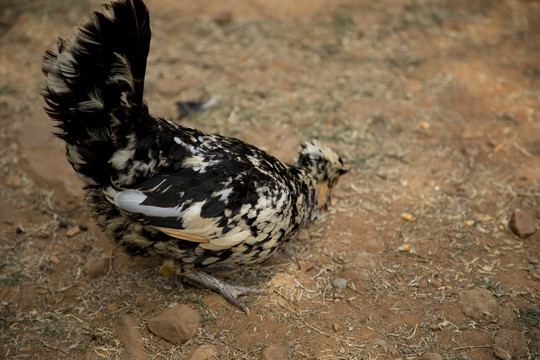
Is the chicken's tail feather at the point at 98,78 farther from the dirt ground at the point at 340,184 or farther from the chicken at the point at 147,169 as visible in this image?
the dirt ground at the point at 340,184

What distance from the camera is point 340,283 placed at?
3.56m

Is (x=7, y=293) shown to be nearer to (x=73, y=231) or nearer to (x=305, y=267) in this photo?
(x=73, y=231)

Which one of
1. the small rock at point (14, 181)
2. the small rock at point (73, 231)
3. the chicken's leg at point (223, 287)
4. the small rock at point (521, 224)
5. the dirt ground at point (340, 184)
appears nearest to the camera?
the dirt ground at point (340, 184)

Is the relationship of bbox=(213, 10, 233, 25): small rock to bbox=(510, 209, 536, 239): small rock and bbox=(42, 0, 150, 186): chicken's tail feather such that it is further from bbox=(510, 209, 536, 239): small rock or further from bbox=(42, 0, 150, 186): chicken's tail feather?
bbox=(510, 209, 536, 239): small rock

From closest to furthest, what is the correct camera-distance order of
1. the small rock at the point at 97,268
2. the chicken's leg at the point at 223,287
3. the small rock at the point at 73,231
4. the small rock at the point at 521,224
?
1. the chicken's leg at the point at 223,287
2. the small rock at the point at 97,268
3. the small rock at the point at 521,224
4. the small rock at the point at 73,231

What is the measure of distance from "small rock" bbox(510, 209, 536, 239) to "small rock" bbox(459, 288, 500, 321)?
87cm

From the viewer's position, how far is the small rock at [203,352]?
2975 mm

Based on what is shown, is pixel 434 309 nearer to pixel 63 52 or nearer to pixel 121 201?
pixel 121 201

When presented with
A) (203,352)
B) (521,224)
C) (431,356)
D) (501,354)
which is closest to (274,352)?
(203,352)

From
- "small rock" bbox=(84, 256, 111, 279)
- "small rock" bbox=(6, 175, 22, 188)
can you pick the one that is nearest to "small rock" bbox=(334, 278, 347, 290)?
"small rock" bbox=(84, 256, 111, 279)

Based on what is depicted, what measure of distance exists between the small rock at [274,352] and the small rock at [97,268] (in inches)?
64.3

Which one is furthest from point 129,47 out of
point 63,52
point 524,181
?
point 524,181

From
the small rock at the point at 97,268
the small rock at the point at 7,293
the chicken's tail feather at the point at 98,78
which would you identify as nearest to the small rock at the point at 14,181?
the small rock at the point at 7,293

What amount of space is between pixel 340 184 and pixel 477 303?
73.5 inches
